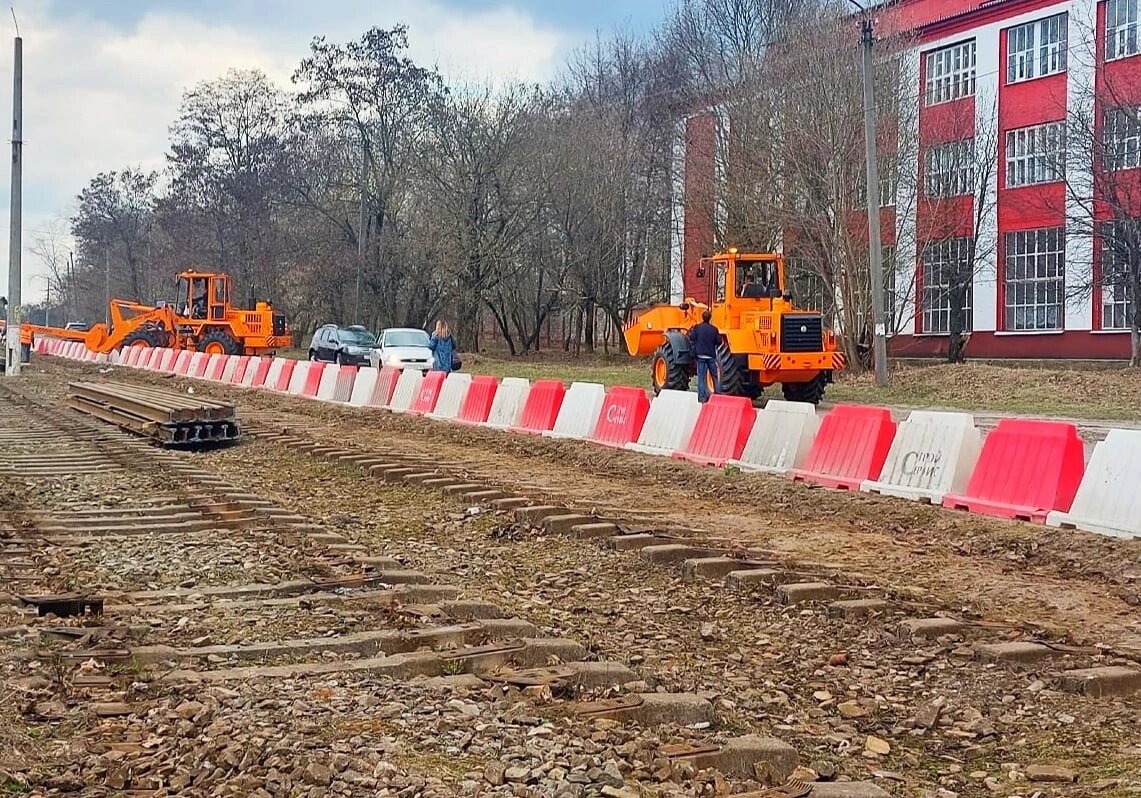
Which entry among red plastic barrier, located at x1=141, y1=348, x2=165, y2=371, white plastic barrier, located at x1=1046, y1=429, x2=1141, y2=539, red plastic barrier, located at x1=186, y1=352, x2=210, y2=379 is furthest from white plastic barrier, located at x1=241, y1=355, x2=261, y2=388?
white plastic barrier, located at x1=1046, y1=429, x2=1141, y2=539

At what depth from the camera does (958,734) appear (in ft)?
15.9

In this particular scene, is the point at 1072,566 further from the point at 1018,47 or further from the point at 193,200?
the point at 193,200

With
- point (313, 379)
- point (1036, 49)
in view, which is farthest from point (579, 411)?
point (1036, 49)

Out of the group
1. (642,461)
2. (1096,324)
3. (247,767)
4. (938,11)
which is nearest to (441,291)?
(938,11)

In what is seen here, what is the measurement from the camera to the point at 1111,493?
29.2ft

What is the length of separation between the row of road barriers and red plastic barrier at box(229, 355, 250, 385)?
1139 centimetres

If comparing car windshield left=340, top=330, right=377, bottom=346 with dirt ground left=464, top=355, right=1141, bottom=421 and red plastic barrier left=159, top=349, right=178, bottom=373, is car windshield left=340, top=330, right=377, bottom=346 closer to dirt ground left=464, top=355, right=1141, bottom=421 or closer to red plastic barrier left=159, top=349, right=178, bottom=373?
red plastic barrier left=159, top=349, right=178, bottom=373

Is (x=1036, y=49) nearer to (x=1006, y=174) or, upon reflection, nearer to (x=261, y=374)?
(x=1006, y=174)

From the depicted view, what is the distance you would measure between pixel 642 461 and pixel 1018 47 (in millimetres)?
29303

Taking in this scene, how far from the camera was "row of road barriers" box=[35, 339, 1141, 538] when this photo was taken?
9.12 metres

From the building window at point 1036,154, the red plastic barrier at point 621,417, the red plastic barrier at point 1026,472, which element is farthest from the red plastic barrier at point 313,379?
the building window at point 1036,154

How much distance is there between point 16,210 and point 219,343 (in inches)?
320

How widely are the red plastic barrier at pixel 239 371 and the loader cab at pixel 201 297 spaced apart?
1023 centimetres

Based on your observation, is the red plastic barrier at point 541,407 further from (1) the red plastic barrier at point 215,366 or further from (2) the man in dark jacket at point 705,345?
(1) the red plastic barrier at point 215,366
